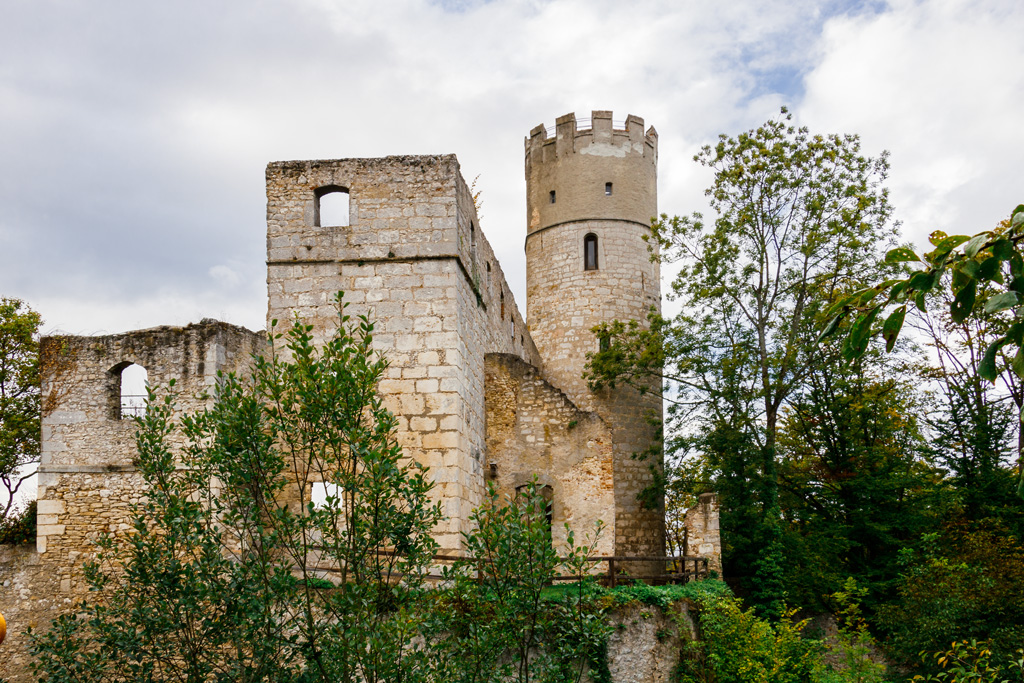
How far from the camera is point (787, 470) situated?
18156mm

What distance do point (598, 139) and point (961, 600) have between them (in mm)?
11501

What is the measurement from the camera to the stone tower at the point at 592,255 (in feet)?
62.7

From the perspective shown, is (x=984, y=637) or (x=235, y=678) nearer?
(x=235, y=678)

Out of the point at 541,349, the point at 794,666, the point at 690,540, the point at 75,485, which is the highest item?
the point at 541,349

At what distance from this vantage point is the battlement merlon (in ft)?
66.0

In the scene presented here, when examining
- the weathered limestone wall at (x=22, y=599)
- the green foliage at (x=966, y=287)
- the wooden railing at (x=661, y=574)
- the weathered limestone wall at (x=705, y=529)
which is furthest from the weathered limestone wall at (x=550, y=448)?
the green foliage at (x=966, y=287)

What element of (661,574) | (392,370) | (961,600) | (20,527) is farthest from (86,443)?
(961,600)

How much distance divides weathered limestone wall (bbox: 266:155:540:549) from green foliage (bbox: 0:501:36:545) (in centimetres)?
467

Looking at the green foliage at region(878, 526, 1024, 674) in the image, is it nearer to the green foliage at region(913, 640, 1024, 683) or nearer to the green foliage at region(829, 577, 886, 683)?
the green foliage at region(913, 640, 1024, 683)

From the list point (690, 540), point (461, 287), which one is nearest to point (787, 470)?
point (690, 540)

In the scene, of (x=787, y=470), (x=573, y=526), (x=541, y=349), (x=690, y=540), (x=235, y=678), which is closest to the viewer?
(x=235, y=678)

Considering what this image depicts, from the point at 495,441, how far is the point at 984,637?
307 inches

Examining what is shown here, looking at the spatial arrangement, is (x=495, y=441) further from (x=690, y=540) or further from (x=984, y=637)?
(x=984, y=637)

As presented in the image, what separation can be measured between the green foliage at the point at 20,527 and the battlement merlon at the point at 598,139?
12.5 m
